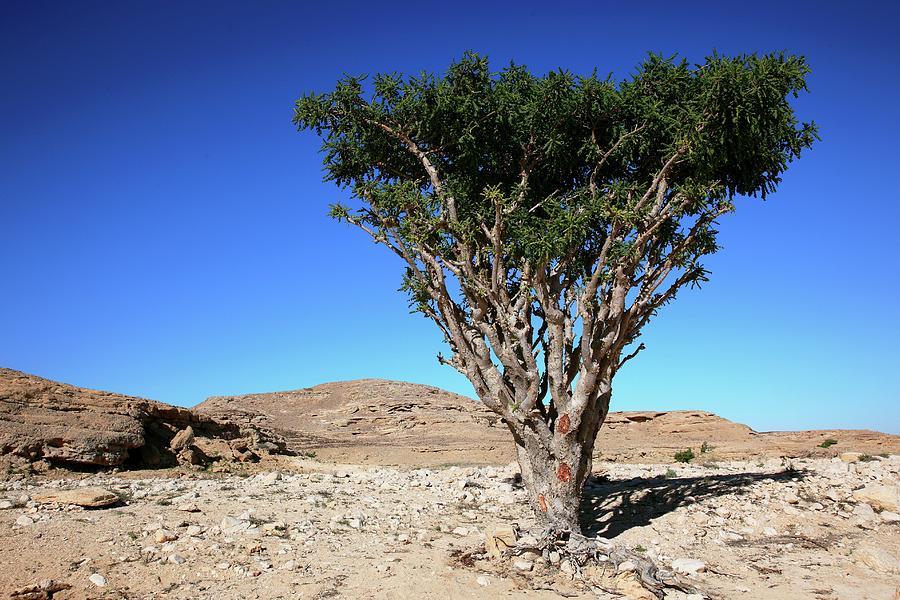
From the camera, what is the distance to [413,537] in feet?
36.7

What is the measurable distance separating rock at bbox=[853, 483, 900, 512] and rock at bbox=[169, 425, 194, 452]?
64.4 feet

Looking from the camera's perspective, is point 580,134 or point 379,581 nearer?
point 379,581

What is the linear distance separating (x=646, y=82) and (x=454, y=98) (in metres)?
3.83

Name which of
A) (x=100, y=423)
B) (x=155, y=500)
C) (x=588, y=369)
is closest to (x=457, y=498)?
(x=588, y=369)

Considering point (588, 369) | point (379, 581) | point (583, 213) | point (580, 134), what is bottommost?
point (379, 581)

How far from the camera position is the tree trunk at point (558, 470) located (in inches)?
443

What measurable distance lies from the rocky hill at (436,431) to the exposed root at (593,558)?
51.7 feet

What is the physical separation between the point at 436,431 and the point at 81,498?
109ft

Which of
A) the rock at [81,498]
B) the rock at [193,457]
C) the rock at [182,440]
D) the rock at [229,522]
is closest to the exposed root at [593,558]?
the rock at [229,522]

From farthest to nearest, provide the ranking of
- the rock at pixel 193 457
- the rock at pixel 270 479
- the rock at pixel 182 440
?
the rock at pixel 182 440 → the rock at pixel 193 457 → the rock at pixel 270 479

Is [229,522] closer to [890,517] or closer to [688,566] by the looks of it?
[688,566]

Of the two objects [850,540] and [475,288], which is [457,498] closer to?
[475,288]

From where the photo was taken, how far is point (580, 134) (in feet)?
42.2

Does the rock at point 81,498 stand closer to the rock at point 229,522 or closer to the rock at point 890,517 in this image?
the rock at point 229,522
